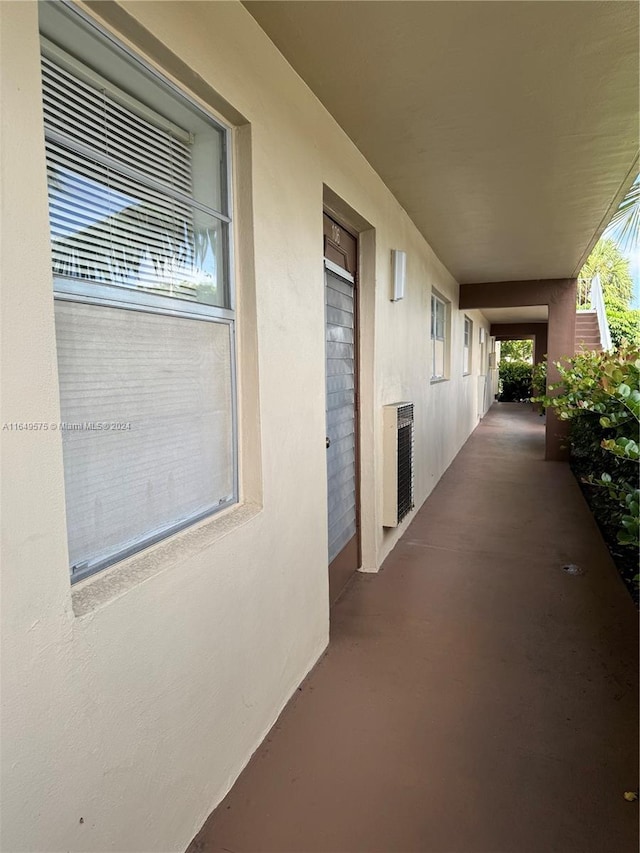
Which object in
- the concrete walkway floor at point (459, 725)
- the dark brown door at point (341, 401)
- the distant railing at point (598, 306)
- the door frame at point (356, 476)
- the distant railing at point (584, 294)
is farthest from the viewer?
the distant railing at point (584, 294)

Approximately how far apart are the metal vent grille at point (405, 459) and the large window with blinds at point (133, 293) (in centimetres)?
220

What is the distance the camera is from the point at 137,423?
4.87ft

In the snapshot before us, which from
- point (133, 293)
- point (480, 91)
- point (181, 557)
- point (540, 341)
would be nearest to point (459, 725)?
point (181, 557)

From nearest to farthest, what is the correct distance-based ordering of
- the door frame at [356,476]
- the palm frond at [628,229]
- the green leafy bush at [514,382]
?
the door frame at [356,476], the palm frond at [628,229], the green leafy bush at [514,382]

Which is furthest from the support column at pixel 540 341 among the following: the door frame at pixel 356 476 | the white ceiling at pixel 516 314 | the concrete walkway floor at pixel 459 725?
the door frame at pixel 356 476

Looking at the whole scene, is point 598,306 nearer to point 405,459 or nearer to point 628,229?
point 628,229

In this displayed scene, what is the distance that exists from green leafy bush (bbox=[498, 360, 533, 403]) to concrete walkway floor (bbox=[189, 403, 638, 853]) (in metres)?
18.7

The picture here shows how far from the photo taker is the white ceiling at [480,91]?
186cm

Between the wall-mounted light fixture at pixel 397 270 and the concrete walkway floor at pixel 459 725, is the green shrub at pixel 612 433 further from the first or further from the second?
the wall-mounted light fixture at pixel 397 270

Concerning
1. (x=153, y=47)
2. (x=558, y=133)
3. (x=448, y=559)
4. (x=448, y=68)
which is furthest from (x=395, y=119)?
(x=448, y=559)

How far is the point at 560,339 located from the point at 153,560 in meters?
7.73

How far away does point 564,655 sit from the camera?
2.63 meters

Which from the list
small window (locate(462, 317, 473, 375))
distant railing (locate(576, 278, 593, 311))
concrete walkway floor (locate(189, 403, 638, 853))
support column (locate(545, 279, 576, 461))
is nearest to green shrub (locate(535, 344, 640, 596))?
concrete walkway floor (locate(189, 403, 638, 853))

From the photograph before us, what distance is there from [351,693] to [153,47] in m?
2.52
